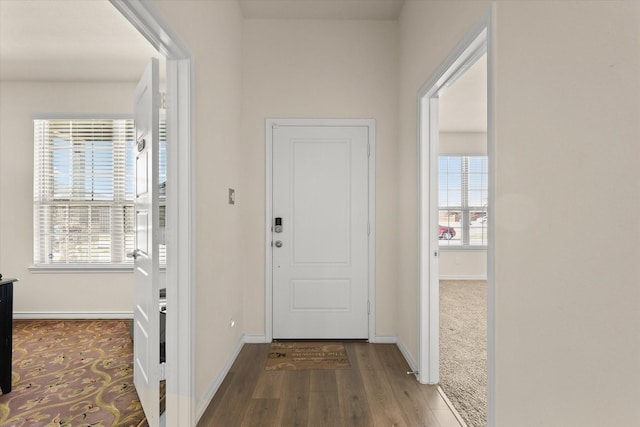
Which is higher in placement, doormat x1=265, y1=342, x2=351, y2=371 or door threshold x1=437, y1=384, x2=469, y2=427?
door threshold x1=437, y1=384, x2=469, y2=427

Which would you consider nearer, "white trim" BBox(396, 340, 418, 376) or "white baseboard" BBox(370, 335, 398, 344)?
"white trim" BBox(396, 340, 418, 376)

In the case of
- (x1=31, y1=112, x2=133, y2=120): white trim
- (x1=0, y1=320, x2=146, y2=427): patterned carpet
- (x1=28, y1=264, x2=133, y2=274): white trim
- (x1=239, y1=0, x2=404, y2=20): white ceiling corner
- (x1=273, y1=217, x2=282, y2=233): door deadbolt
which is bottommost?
(x1=0, y1=320, x2=146, y2=427): patterned carpet

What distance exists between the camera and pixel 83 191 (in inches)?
173

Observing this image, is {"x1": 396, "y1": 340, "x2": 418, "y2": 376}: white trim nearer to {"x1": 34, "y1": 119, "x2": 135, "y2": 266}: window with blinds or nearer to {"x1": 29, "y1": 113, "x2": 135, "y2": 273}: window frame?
{"x1": 29, "y1": 113, "x2": 135, "y2": 273}: window frame

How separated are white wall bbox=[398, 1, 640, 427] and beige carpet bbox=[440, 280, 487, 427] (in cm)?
85

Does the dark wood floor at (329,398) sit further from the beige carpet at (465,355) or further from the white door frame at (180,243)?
the white door frame at (180,243)

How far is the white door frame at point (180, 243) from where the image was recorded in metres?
1.96

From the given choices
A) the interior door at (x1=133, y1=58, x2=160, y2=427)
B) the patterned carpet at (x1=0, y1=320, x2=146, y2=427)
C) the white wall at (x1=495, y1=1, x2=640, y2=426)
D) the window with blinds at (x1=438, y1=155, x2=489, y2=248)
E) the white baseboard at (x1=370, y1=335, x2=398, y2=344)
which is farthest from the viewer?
the window with blinds at (x1=438, y1=155, x2=489, y2=248)

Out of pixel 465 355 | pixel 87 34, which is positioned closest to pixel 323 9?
pixel 87 34

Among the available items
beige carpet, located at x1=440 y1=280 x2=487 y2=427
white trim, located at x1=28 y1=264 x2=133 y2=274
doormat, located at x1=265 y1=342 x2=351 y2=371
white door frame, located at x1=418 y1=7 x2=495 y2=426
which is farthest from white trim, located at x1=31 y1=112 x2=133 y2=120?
beige carpet, located at x1=440 y1=280 x2=487 y2=427

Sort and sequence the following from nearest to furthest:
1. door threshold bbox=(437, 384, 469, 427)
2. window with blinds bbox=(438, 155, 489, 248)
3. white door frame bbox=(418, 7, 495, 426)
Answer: door threshold bbox=(437, 384, 469, 427) → white door frame bbox=(418, 7, 495, 426) → window with blinds bbox=(438, 155, 489, 248)

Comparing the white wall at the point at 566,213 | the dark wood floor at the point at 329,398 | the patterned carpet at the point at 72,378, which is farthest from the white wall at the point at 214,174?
the white wall at the point at 566,213

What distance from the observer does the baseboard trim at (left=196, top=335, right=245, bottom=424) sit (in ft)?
7.13

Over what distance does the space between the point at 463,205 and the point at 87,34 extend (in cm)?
621
